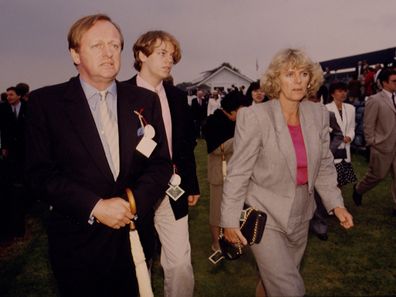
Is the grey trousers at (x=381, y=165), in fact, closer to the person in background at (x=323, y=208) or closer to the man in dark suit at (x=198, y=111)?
the person in background at (x=323, y=208)

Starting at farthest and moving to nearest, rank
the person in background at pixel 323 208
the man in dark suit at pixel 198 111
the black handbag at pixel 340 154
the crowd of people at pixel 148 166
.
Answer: the man in dark suit at pixel 198 111 → the black handbag at pixel 340 154 → the person in background at pixel 323 208 → the crowd of people at pixel 148 166

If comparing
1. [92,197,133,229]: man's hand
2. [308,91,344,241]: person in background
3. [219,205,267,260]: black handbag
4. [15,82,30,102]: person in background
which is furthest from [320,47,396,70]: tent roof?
[92,197,133,229]: man's hand

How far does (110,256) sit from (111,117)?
842 millimetres

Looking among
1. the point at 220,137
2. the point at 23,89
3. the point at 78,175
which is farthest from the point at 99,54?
the point at 23,89

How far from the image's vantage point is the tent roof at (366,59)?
2266cm

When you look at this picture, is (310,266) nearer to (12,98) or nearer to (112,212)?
(112,212)

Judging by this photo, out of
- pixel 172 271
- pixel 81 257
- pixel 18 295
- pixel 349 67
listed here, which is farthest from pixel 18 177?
pixel 349 67

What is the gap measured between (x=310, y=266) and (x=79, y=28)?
3985mm

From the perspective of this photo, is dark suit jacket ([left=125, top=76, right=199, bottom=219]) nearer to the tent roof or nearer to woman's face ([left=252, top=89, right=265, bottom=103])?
woman's face ([left=252, top=89, right=265, bottom=103])

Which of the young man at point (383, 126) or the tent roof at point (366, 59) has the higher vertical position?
the young man at point (383, 126)

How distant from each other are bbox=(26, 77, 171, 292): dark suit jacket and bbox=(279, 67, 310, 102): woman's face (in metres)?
1.23

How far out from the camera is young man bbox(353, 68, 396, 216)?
644 centimetres

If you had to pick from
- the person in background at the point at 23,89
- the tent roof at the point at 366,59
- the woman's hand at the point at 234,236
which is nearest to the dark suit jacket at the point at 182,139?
the woman's hand at the point at 234,236

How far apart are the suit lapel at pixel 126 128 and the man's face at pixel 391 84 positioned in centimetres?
523
